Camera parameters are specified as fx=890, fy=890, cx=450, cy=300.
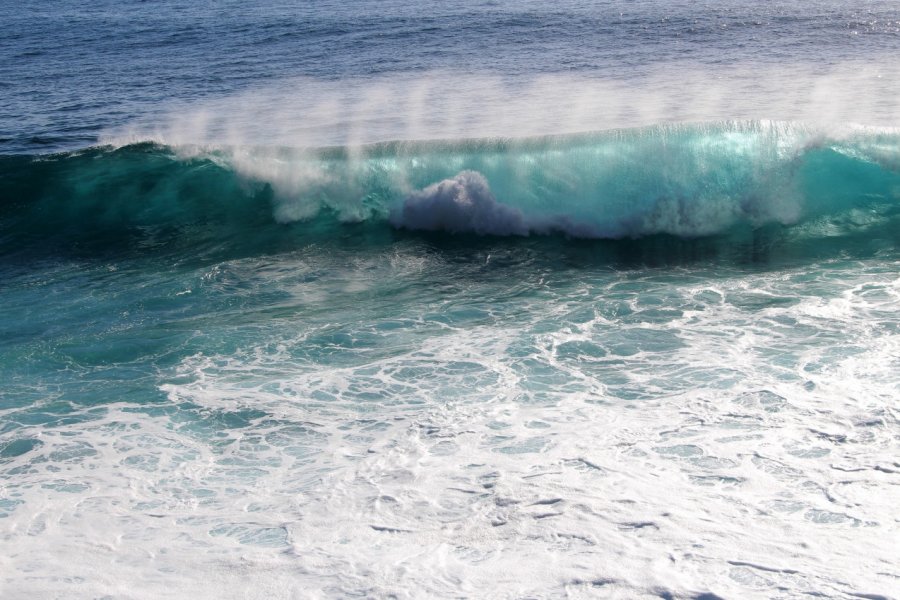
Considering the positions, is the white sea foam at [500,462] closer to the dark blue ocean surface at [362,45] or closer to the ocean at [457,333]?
the ocean at [457,333]

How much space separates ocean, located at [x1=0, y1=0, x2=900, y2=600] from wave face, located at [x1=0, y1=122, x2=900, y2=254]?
2.0 inches

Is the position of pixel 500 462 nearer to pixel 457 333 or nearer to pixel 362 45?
pixel 457 333

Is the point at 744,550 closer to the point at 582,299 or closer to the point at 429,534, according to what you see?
the point at 429,534

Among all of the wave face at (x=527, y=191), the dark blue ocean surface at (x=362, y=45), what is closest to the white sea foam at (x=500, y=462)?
the wave face at (x=527, y=191)

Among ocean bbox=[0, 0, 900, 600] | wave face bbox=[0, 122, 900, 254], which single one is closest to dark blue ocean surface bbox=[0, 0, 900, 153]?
ocean bbox=[0, 0, 900, 600]

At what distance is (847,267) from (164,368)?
26.6 feet

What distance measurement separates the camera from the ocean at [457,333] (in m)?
5.75

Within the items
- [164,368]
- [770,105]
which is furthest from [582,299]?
[770,105]

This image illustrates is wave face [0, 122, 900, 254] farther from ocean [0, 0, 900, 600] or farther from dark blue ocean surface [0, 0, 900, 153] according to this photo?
dark blue ocean surface [0, 0, 900, 153]

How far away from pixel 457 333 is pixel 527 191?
4.52 metres

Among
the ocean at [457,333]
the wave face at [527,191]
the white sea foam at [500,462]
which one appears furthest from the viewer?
the wave face at [527,191]

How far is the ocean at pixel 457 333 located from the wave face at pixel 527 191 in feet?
0.17

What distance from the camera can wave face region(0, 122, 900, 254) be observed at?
12.8 metres

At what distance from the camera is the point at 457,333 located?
369 inches
